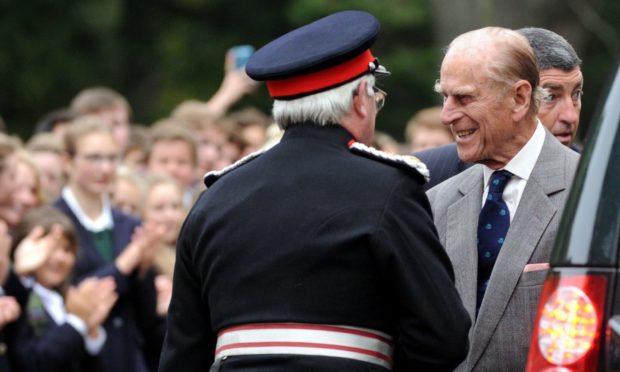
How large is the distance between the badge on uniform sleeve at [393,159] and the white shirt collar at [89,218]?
4267mm

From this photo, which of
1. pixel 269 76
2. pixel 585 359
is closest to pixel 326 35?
pixel 269 76

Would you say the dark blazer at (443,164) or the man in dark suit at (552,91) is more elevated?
the man in dark suit at (552,91)

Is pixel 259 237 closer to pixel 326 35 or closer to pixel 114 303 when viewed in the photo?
pixel 326 35

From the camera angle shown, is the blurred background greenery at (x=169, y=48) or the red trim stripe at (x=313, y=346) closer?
the red trim stripe at (x=313, y=346)

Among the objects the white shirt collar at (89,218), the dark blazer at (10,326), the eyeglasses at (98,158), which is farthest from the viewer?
the eyeglasses at (98,158)

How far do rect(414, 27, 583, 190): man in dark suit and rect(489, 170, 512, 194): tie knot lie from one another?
1.79 ft

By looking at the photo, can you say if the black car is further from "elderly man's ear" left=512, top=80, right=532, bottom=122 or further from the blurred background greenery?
the blurred background greenery

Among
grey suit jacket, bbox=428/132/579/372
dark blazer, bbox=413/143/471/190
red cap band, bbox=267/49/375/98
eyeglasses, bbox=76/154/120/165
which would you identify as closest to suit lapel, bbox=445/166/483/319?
grey suit jacket, bbox=428/132/579/372

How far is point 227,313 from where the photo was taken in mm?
4488

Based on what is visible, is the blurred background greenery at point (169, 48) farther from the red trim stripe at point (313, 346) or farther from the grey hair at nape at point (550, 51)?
the red trim stripe at point (313, 346)

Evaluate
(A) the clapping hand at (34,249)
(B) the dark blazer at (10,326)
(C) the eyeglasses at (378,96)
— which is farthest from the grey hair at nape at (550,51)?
(A) the clapping hand at (34,249)

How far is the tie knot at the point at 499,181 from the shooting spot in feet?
16.2

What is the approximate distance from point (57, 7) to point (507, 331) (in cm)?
2056

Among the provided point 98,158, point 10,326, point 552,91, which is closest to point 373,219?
point 552,91
